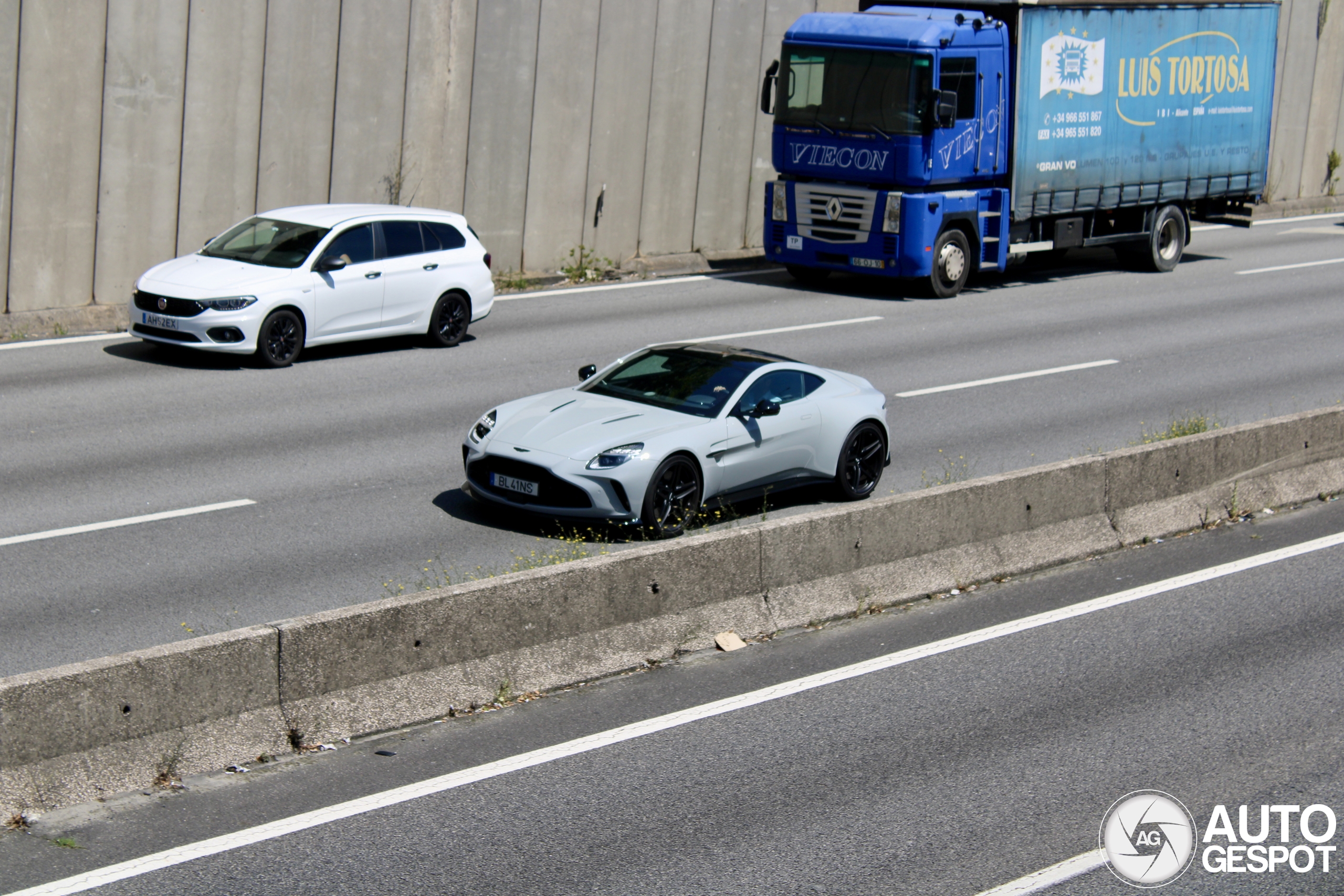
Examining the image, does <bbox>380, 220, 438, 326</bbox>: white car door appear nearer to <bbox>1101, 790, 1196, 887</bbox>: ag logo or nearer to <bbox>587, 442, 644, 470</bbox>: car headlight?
<bbox>587, 442, 644, 470</bbox>: car headlight

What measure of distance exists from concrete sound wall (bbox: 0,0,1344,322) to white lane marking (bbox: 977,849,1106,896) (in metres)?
15.1

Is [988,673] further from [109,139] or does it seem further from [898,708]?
[109,139]

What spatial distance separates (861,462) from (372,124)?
11.4 metres

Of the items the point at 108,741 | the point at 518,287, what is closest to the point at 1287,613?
the point at 108,741

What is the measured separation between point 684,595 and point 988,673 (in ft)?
5.85

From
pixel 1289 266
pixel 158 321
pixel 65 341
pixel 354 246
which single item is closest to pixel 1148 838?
pixel 158 321

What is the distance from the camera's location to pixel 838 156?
22.1m

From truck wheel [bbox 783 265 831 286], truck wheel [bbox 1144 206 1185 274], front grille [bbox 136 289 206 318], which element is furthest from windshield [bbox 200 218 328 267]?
truck wheel [bbox 1144 206 1185 274]

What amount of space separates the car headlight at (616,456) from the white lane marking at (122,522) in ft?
9.12

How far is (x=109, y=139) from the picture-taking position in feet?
62.1

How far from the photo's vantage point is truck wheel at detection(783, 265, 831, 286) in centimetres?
2395

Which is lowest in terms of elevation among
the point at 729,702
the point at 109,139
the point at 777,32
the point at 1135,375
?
the point at 729,702

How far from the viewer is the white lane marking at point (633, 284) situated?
22281 mm

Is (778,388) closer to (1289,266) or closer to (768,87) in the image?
(768,87)
